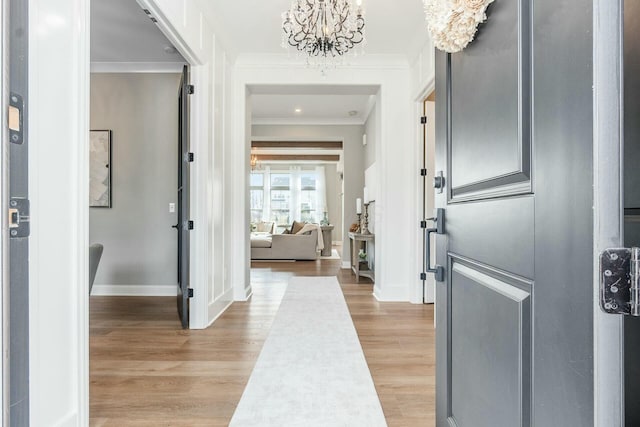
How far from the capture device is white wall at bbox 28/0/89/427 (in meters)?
1.27

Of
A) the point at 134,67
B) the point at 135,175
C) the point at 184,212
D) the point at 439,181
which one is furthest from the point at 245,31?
the point at 439,181

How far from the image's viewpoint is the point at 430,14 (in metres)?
1.01

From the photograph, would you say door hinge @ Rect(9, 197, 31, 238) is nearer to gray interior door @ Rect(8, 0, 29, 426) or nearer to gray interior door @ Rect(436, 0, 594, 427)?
gray interior door @ Rect(8, 0, 29, 426)

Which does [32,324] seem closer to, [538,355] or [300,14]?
[538,355]

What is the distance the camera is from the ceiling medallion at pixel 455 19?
92 cm

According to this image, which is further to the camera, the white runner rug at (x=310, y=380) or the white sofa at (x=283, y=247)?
the white sofa at (x=283, y=247)

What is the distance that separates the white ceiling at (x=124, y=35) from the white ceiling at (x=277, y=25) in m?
0.68

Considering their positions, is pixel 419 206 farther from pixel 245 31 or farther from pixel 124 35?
pixel 124 35

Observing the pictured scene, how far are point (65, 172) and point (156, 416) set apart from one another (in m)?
1.23

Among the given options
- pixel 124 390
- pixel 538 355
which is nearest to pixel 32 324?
pixel 124 390

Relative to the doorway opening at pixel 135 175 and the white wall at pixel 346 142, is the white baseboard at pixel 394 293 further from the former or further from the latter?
the white wall at pixel 346 142

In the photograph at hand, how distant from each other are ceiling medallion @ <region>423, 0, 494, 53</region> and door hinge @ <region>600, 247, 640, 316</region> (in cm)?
72

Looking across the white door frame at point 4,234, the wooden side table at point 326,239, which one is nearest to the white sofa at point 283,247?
the wooden side table at point 326,239

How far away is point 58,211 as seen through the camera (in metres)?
1.40
